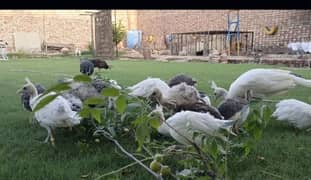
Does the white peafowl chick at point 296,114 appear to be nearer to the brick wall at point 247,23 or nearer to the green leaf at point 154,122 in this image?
the green leaf at point 154,122

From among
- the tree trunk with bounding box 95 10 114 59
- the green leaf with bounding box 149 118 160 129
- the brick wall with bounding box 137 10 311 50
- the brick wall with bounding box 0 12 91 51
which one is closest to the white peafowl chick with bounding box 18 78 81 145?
the green leaf with bounding box 149 118 160 129

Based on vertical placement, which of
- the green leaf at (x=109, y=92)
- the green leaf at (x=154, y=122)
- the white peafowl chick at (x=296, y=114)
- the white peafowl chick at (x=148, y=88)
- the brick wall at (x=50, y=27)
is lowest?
the white peafowl chick at (x=296, y=114)

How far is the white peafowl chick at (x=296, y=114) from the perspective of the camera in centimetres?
200

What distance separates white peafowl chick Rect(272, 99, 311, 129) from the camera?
6.56 ft

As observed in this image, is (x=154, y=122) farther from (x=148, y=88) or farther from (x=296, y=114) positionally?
(x=296, y=114)

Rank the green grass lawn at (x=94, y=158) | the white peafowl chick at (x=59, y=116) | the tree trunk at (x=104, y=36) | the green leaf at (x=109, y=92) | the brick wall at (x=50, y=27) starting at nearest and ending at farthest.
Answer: the green leaf at (x=109, y=92) < the green grass lawn at (x=94, y=158) < the white peafowl chick at (x=59, y=116) < the tree trunk at (x=104, y=36) < the brick wall at (x=50, y=27)

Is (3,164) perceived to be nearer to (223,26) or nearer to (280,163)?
(280,163)

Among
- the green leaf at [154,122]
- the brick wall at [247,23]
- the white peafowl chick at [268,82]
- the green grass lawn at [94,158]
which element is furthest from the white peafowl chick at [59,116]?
the brick wall at [247,23]

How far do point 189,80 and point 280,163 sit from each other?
3.44ft

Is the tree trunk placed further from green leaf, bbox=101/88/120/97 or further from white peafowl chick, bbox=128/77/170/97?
green leaf, bbox=101/88/120/97

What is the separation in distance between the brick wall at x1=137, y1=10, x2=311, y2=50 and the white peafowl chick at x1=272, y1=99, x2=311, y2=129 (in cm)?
819

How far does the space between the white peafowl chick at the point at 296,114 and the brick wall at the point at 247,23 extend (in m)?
8.19

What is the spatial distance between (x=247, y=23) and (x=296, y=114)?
43.1 ft

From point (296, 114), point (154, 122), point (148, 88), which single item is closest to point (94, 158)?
point (148, 88)
